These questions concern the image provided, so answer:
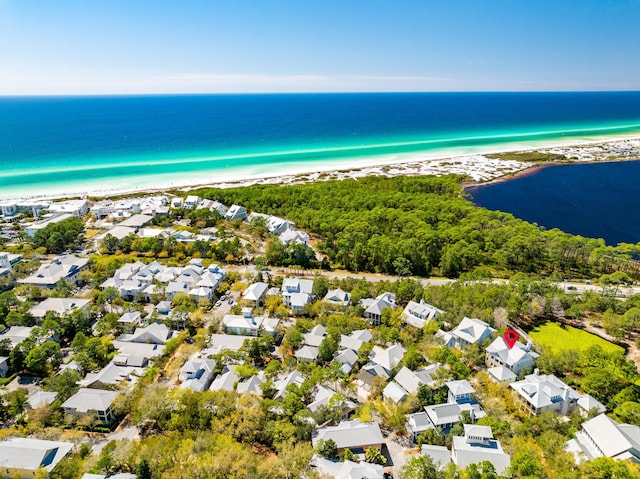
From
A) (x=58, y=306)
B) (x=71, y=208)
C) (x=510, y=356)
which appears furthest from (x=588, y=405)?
(x=71, y=208)

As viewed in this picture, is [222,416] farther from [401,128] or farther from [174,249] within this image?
[401,128]

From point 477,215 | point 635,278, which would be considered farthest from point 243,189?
point 635,278

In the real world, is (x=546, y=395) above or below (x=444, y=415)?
above

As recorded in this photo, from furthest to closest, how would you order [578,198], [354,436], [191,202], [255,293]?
[578,198]
[191,202]
[255,293]
[354,436]

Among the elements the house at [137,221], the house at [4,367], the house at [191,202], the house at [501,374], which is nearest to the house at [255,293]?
the house at [4,367]

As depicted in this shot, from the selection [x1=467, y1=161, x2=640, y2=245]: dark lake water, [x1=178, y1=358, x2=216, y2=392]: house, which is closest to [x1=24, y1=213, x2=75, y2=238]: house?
[x1=178, y1=358, x2=216, y2=392]: house

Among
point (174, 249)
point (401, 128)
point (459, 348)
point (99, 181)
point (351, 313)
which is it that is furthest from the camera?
point (401, 128)

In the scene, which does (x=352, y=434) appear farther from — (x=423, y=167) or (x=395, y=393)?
(x=423, y=167)
